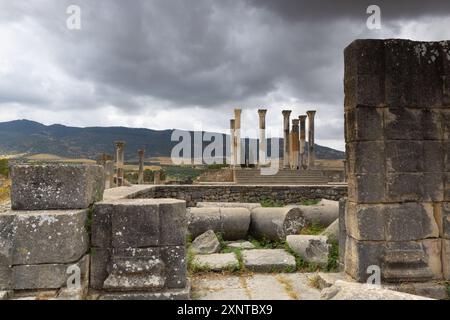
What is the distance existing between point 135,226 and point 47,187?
1029 mm

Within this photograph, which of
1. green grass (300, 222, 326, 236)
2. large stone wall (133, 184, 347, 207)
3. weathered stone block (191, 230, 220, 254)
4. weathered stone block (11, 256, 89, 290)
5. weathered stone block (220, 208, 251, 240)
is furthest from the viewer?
large stone wall (133, 184, 347, 207)

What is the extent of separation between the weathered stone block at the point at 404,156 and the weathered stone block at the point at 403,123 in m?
0.08

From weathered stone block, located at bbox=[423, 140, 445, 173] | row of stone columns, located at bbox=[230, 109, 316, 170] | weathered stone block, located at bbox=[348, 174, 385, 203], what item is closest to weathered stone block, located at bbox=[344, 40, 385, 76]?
weathered stone block, located at bbox=[423, 140, 445, 173]

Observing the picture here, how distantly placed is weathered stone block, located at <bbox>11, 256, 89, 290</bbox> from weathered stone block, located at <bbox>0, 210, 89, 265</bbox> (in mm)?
51

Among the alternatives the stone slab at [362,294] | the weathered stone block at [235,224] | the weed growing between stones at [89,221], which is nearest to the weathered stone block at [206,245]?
the weathered stone block at [235,224]

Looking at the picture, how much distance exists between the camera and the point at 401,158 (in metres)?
4.94

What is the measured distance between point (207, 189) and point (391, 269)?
32.6ft

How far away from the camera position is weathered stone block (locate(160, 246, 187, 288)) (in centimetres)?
464

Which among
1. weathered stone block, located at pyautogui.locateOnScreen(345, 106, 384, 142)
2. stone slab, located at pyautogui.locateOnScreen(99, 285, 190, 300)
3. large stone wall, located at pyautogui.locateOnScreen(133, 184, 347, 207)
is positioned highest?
weathered stone block, located at pyautogui.locateOnScreen(345, 106, 384, 142)

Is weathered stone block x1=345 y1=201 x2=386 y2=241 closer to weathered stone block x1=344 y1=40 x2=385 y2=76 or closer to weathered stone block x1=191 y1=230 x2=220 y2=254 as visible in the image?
weathered stone block x1=344 y1=40 x2=385 y2=76

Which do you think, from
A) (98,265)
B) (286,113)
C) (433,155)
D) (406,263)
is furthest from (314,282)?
(286,113)

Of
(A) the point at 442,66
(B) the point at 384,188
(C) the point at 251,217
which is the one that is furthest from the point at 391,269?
(C) the point at 251,217

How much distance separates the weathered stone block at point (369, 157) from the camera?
490 centimetres

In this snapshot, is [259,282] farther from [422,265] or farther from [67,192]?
[67,192]
